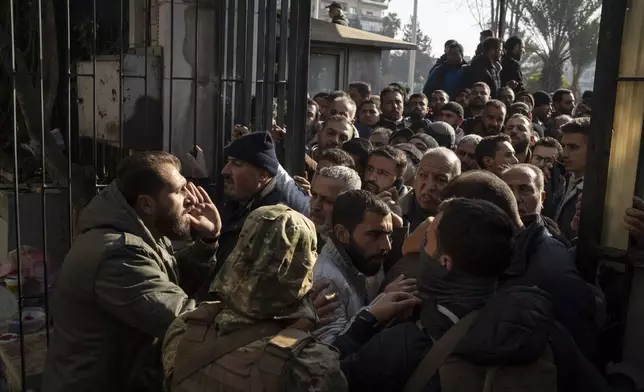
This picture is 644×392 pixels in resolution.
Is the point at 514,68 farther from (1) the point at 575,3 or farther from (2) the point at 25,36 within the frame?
(1) the point at 575,3

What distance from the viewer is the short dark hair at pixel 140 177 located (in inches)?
103

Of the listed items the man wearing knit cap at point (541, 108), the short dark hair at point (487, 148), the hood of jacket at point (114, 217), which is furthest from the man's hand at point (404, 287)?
the man wearing knit cap at point (541, 108)

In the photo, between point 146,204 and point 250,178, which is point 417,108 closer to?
point 250,178

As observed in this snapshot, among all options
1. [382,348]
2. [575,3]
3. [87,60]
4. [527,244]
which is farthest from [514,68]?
[575,3]

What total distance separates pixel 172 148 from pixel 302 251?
3.59 meters

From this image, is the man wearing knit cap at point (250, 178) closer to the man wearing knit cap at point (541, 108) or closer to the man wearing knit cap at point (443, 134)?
the man wearing knit cap at point (443, 134)

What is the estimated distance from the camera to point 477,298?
1.93 meters

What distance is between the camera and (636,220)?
2.41 metres

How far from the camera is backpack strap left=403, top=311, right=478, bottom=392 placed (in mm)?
1838

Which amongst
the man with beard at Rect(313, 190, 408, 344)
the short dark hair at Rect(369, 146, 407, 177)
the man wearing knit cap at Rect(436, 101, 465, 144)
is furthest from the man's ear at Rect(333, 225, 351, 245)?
the man wearing knit cap at Rect(436, 101, 465, 144)

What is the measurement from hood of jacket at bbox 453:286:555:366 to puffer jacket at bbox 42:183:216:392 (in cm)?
116

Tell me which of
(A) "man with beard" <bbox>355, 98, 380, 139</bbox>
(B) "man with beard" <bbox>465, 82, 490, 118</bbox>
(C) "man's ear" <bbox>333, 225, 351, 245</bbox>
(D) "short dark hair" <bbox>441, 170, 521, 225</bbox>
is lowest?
(C) "man's ear" <bbox>333, 225, 351, 245</bbox>

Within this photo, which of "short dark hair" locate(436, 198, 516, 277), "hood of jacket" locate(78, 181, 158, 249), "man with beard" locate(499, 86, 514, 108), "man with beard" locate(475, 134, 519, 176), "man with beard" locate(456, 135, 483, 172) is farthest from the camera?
"man with beard" locate(499, 86, 514, 108)

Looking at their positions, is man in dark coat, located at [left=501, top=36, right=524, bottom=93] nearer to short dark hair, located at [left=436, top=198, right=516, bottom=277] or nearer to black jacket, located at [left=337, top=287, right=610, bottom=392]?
short dark hair, located at [left=436, top=198, right=516, bottom=277]
